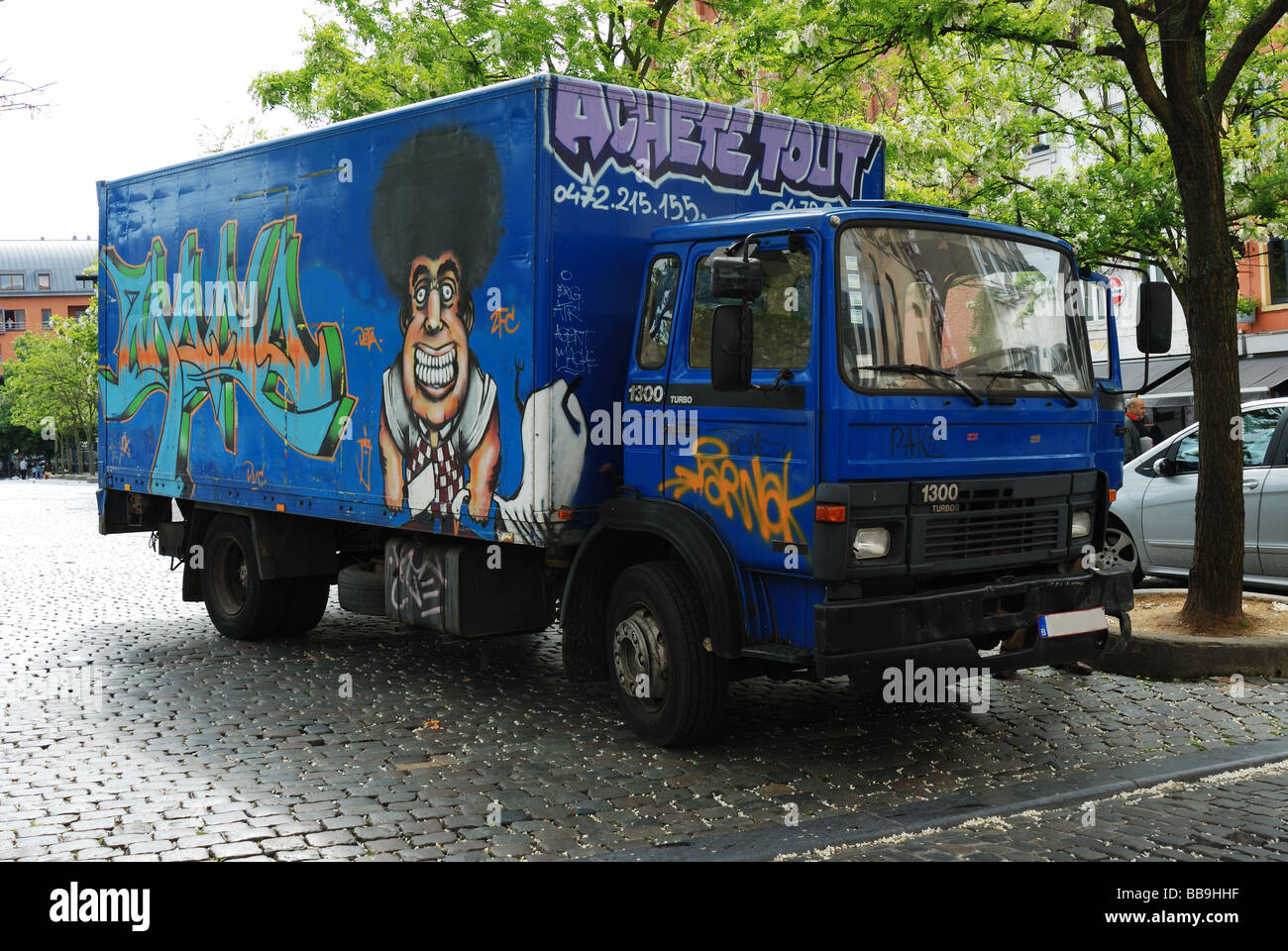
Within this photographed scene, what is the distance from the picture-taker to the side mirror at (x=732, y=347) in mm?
6125

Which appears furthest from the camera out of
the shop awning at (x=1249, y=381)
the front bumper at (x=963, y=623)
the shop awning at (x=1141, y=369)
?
the shop awning at (x=1141, y=369)

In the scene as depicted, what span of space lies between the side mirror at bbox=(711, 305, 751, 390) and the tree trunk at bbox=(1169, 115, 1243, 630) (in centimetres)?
430

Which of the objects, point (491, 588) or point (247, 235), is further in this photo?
point (247, 235)

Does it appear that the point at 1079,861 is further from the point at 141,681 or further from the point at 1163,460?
the point at 1163,460

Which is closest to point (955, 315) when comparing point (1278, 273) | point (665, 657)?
point (665, 657)

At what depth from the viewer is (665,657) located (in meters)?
6.72

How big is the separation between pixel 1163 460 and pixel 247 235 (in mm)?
7768

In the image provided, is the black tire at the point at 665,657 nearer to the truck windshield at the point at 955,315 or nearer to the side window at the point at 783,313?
the side window at the point at 783,313

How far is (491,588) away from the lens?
780 centimetres

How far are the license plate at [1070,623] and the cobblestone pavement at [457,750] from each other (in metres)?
0.62

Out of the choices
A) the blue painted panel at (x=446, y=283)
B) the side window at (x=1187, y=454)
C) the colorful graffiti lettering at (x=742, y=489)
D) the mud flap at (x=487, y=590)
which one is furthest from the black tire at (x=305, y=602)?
the side window at (x=1187, y=454)

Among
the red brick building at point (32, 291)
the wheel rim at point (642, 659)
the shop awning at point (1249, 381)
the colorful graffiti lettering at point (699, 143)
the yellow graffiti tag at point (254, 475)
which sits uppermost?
the red brick building at point (32, 291)

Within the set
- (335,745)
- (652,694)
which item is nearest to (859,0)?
(652,694)

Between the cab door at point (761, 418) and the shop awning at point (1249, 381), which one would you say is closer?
the cab door at point (761, 418)
